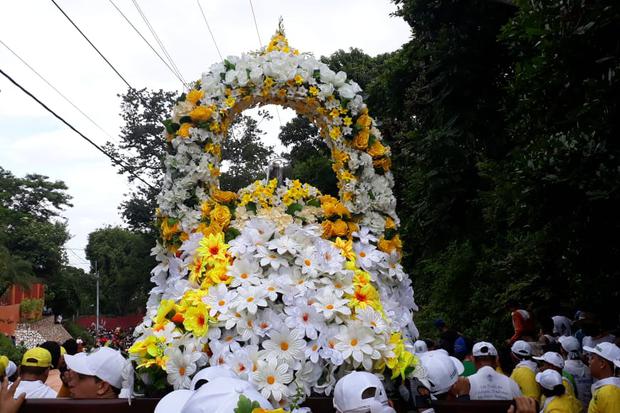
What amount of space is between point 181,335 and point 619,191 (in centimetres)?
312

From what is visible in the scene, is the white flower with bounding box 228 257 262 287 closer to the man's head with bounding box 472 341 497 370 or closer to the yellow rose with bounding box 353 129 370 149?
the yellow rose with bounding box 353 129 370 149

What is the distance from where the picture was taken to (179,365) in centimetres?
356

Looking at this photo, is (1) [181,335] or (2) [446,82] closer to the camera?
(1) [181,335]

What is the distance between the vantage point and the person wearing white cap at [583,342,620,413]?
16.7 feet

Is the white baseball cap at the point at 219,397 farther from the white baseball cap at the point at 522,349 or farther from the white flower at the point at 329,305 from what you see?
the white baseball cap at the point at 522,349

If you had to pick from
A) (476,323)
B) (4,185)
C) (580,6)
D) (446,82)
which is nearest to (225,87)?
(580,6)

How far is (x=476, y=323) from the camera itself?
45.9 feet

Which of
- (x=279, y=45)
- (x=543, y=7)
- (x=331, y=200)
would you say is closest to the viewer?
(x=331, y=200)

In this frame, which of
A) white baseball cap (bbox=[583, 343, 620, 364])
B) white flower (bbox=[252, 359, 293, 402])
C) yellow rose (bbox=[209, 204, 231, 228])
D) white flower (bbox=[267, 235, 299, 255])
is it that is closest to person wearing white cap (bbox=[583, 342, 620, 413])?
white baseball cap (bbox=[583, 343, 620, 364])

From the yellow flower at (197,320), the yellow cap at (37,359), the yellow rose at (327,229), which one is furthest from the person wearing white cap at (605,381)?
the yellow cap at (37,359)

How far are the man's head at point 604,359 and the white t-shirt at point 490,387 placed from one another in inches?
28.2

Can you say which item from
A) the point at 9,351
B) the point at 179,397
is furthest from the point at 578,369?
the point at 9,351

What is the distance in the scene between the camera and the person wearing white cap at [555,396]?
543 cm

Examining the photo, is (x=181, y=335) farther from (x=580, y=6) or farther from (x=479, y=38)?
(x=479, y=38)
